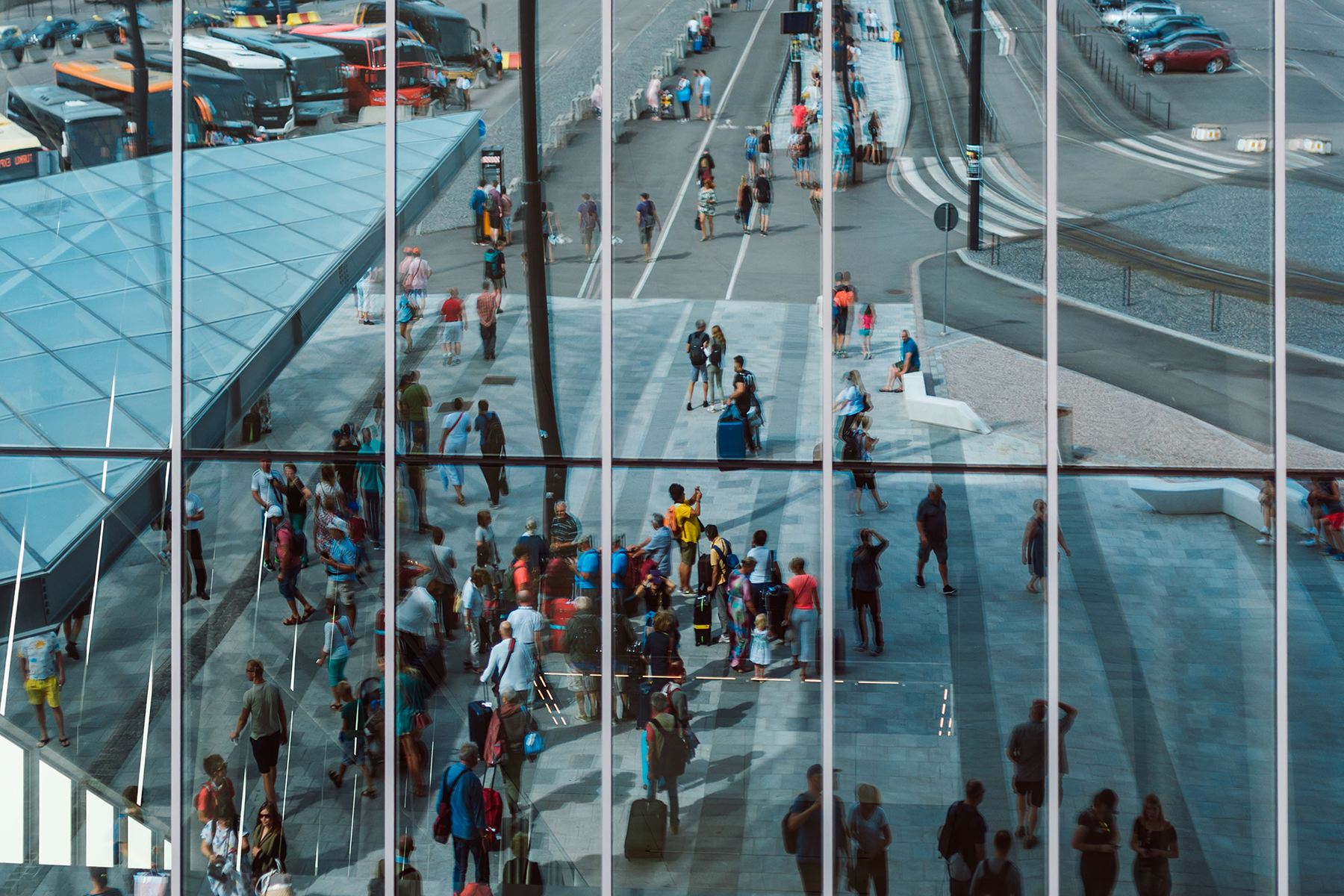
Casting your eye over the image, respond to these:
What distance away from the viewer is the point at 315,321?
36.4 feet

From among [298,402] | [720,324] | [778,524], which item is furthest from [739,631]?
[298,402]

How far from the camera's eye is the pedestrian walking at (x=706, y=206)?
1084 centimetres

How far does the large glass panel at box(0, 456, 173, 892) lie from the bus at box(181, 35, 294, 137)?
11.8ft

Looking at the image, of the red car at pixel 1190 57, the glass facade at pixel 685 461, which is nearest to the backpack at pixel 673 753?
the glass facade at pixel 685 461

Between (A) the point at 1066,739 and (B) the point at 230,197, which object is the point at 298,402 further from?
(A) the point at 1066,739

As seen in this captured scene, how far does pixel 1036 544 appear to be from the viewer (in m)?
10.4

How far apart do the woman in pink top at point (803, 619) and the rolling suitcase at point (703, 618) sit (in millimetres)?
684

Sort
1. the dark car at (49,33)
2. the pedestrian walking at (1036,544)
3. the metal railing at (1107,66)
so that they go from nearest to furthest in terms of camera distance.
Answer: the pedestrian walking at (1036,544)
the metal railing at (1107,66)
the dark car at (49,33)

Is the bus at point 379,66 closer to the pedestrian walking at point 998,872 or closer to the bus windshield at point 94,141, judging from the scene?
the bus windshield at point 94,141

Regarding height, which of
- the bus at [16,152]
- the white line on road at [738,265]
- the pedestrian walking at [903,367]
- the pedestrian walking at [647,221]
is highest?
the bus at [16,152]

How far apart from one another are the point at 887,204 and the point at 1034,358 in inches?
78.5

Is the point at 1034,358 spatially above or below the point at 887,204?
below

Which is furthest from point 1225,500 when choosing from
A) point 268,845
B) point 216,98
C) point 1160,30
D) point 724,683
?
point 216,98

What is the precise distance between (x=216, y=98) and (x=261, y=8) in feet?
3.35
